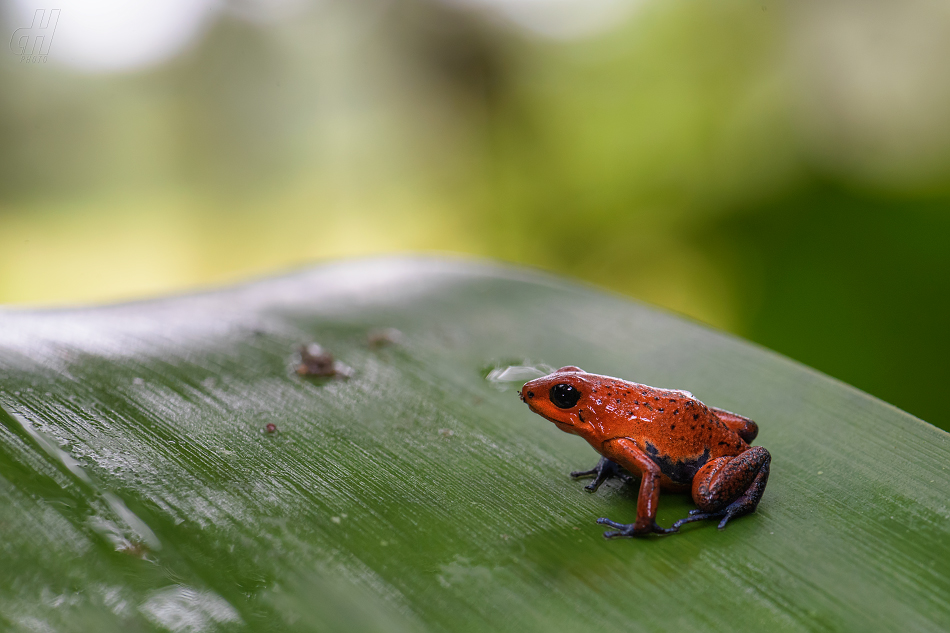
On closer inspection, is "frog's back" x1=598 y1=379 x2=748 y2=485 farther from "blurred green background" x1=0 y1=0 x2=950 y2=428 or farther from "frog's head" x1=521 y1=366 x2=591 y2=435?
"blurred green background" x1=0 y1=0 x2=950 y2=428

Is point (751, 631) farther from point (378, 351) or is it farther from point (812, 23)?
point (812, 23)

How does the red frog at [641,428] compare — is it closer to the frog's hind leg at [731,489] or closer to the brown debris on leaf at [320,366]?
the frog's hind leg at [731,489]

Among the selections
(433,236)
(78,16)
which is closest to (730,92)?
(433,236)

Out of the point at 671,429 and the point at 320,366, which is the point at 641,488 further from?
the point at 320,366

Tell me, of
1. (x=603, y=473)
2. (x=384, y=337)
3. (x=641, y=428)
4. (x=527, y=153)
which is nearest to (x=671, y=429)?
(x=641, y=428)

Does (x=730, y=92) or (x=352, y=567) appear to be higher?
(x=730, y=92)

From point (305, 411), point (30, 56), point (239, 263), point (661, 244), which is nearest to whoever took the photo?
point (305, 411)
